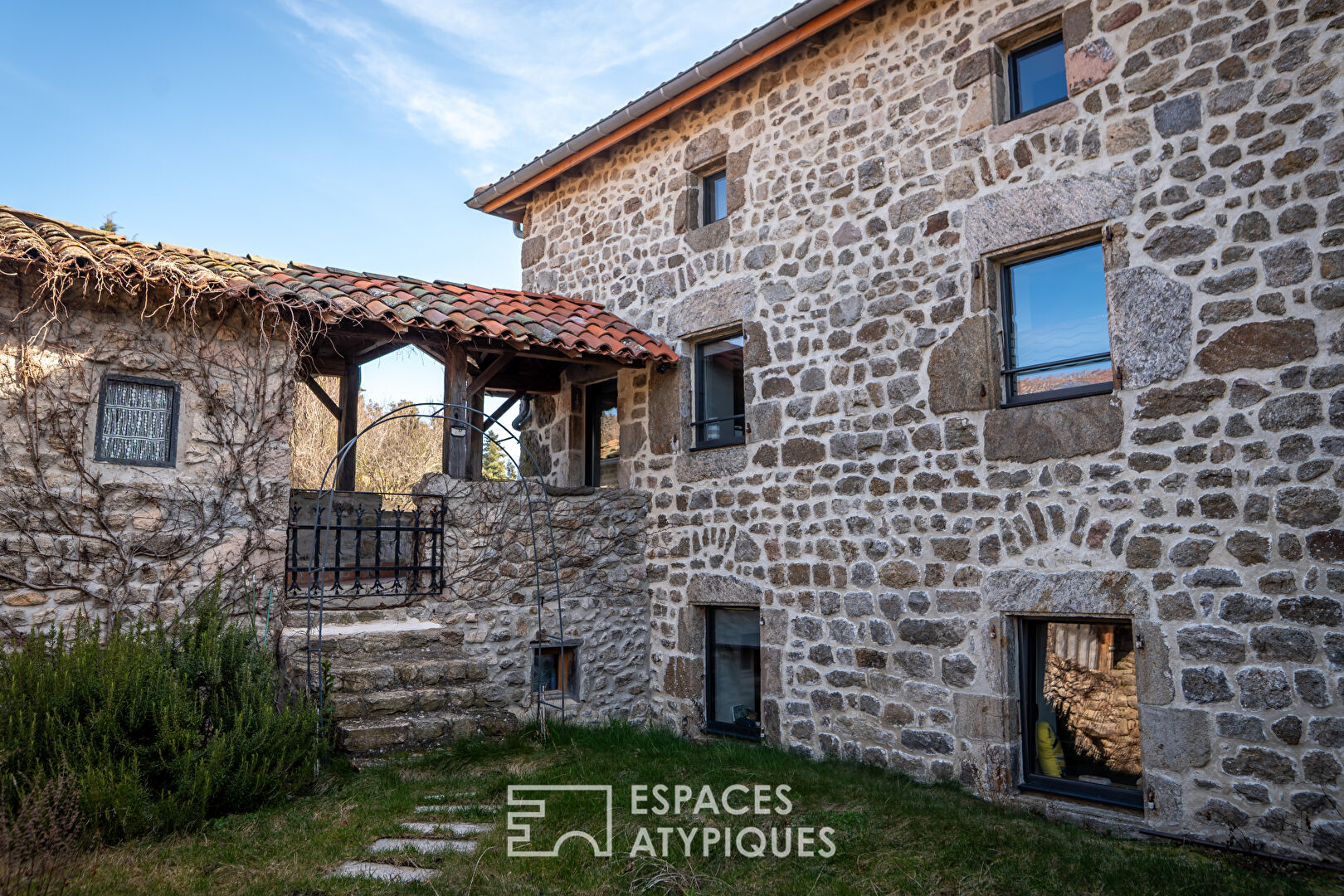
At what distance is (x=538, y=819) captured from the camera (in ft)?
13.9

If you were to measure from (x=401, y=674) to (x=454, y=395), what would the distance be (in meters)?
2.10

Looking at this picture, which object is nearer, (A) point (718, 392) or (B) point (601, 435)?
(A) point (718, 392)

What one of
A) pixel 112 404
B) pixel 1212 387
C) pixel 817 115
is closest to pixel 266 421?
pixel 112 404

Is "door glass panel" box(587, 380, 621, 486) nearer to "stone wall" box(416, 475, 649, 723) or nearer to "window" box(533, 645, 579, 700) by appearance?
"stone wall" box(416, 475, 649, 723)

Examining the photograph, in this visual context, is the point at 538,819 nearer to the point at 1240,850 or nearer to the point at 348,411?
the point at 1240,850

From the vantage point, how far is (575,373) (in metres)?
8.48

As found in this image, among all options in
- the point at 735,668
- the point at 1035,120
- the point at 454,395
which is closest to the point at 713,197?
the point at 454,395

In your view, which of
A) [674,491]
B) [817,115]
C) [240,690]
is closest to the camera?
[240,690]

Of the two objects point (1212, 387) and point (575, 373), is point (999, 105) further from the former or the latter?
point (575, 373)

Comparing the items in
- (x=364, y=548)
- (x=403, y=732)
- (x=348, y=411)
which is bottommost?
(x=403, y=732)

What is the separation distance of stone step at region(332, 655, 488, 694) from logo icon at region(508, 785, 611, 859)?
4.51 ft

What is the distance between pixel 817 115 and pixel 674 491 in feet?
10.1

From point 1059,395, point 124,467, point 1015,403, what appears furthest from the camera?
point 124,467

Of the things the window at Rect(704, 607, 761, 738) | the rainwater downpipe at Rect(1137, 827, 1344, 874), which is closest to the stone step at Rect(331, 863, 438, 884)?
the window at Rect(704, 607, 761, 738)
